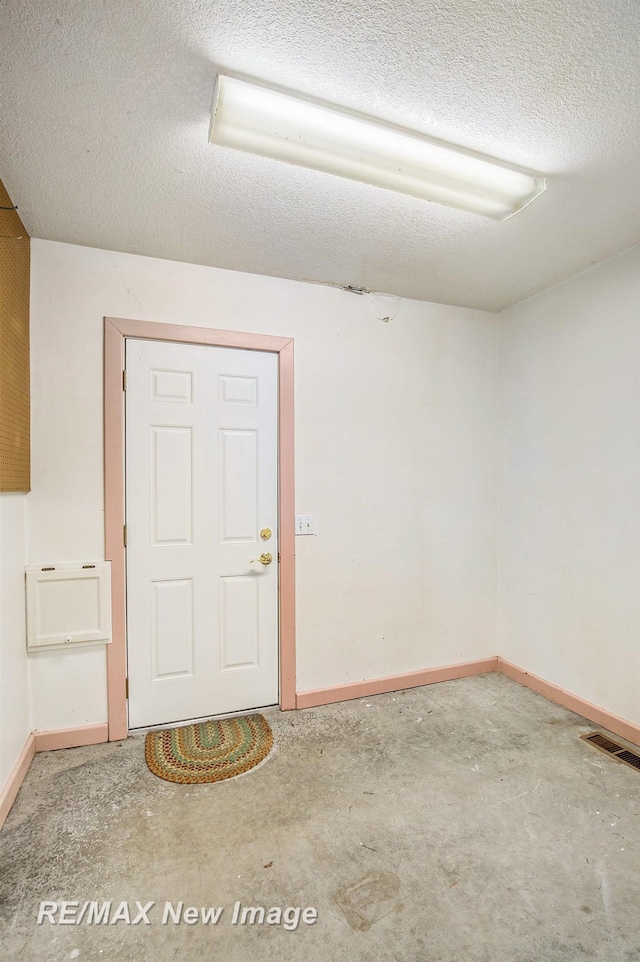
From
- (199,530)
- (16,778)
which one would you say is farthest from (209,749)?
(199,530)

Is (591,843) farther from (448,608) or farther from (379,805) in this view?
(448,608)

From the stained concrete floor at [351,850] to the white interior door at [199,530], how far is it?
0.38 meters

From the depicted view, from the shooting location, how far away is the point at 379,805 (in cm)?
190

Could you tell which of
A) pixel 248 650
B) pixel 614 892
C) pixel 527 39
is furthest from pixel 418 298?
pixel 614 892

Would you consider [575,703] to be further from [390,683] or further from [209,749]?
[209,749]

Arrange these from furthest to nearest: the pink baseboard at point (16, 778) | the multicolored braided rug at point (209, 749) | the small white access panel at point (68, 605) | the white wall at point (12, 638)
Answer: the small white access panel at point (68, 605) → the multicolored braided rug at point (209, 749) → the white wall at point (12, 638) → the pink baseboard at point (16, 778)

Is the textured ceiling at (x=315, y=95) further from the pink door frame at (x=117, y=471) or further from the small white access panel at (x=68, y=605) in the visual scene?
the small white access panel at (x=68, y=605)

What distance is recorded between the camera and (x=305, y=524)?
2754 millimetres

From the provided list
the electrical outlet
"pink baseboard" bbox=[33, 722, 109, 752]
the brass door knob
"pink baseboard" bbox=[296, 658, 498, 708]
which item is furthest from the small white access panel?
"pink baseboard" bbox=[296, 658, 498, 708]

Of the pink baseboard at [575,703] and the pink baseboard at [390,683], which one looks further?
the pink baseboard at [390,683]

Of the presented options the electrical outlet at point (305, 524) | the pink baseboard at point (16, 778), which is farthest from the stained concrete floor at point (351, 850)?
the electrical outlet at point (305, 524)

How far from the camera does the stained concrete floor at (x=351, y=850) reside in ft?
4.42

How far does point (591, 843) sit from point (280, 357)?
2.63 metres

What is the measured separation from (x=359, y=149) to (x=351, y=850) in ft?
8.29
